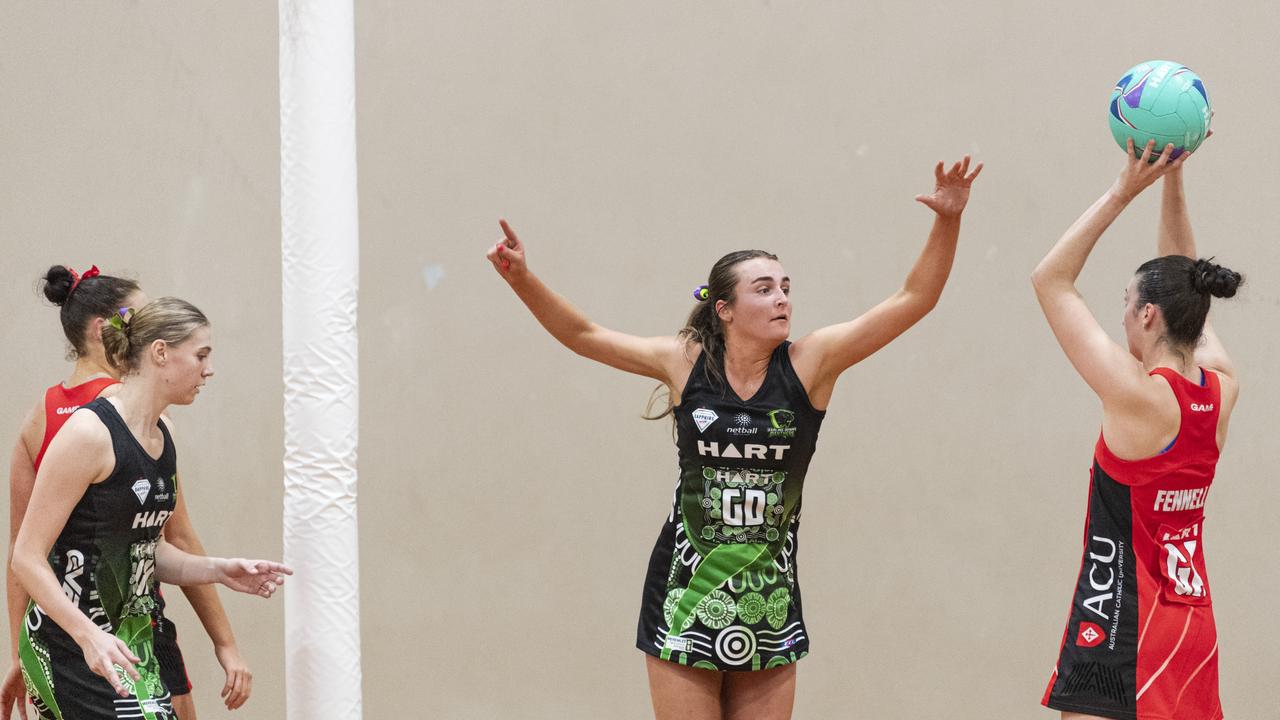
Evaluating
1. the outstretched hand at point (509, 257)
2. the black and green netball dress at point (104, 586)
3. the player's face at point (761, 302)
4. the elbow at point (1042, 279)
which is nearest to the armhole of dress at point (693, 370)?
the player's face at point (761, 302)

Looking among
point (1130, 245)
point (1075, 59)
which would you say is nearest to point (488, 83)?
point (1075, 59)

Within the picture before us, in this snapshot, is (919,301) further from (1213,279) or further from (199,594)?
(199,594)

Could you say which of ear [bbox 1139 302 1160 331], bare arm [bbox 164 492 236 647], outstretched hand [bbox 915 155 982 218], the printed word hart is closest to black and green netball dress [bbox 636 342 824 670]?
the printed word hart

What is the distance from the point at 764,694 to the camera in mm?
2822

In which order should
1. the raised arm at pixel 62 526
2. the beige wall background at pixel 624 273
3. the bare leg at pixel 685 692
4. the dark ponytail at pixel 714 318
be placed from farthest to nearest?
the beige wall background at pixel 624 273, the dark ponytail at pixel 714 318, the bare leg at pixel 685 692, the raised arm at pixel 62 526

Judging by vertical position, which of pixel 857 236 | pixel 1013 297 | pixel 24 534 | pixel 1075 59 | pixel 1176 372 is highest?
pixel 1075 59

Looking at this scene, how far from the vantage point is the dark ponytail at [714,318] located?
9.53 feet

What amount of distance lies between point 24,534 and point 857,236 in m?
2.94

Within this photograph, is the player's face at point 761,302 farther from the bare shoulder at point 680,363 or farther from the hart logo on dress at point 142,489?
the hart logo on dress at point 142,489

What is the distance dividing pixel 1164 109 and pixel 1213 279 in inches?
14.8

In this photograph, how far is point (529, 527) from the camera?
450cm

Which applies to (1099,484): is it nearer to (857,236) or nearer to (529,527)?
(857,236)

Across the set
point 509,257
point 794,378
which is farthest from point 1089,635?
point 509,257

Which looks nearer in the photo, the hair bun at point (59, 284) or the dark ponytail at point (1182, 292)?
the dark ponytail at point (1182, 292)
